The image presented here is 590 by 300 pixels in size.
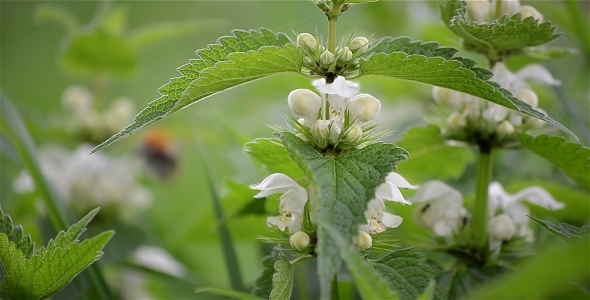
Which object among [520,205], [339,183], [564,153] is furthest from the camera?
[520,205]

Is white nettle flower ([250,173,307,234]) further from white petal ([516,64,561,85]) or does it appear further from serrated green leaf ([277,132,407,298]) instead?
white petal ([516,64,561,85])

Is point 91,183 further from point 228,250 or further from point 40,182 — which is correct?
point 228,250

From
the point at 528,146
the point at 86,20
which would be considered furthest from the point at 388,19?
the point at 86,20

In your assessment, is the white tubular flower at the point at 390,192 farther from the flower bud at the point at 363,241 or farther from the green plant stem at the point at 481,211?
the green plant stem at the point at 481,211

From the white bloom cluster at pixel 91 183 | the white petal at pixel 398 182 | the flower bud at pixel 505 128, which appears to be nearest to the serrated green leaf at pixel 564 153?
the flower bud at pixel 505 128

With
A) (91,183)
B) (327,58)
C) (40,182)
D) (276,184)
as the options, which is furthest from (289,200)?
(91,183)

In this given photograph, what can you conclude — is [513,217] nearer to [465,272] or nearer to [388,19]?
[465,272]
